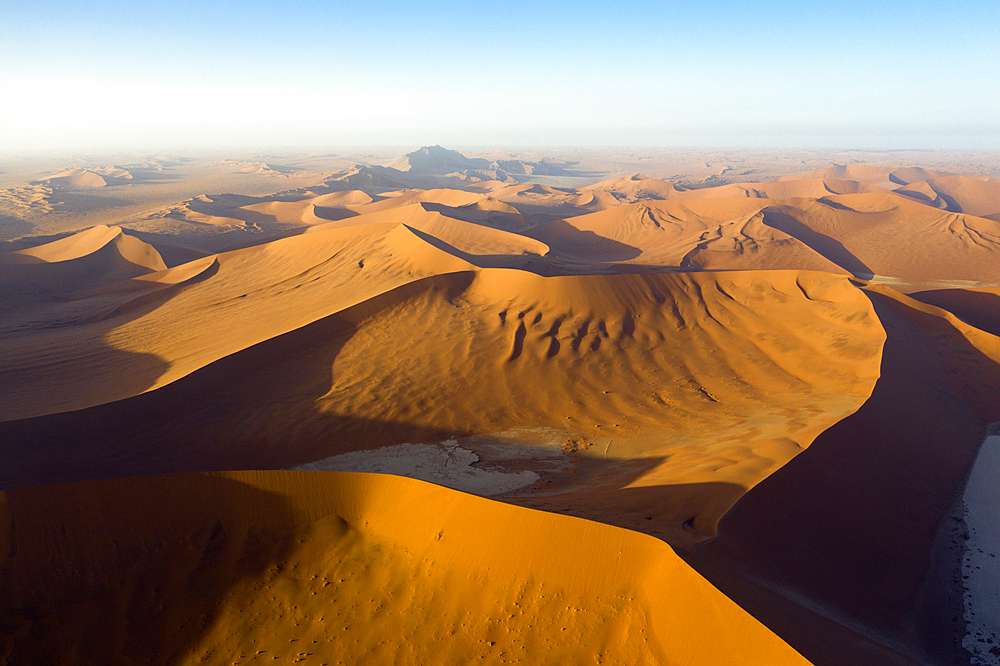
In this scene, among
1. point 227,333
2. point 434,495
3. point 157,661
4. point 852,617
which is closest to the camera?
point 157,661

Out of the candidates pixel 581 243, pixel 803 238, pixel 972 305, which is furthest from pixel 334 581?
pixel 803 238

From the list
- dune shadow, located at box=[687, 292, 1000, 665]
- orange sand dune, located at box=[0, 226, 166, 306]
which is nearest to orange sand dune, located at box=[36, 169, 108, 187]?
orange sand dune, located at box=[0, 226, 166, 306]

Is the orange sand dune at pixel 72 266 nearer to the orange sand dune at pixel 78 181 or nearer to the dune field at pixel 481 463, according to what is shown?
the dune field at pixel 481 463

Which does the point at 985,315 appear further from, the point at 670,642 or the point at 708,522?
the point at 670,642

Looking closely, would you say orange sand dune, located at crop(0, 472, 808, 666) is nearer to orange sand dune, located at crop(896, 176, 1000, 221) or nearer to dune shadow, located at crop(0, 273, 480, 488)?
dune shadow, located at crop(0, 273, 480, 488)

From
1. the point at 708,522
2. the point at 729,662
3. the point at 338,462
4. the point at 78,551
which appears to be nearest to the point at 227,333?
the point at 338,462

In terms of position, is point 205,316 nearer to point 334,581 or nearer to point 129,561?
point 129,561
